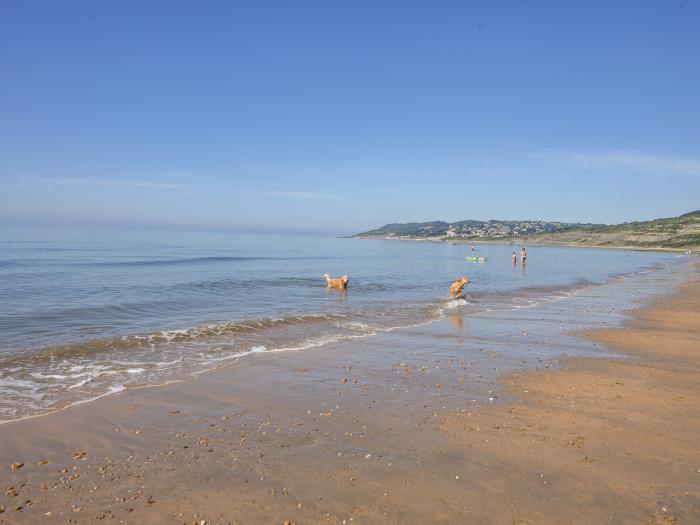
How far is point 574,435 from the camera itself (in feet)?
21.8

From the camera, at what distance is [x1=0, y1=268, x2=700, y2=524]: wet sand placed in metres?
4.76

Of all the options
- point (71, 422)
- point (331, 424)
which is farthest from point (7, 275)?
point (331, 424)

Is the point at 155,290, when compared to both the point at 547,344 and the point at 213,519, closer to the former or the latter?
the point at 547,344

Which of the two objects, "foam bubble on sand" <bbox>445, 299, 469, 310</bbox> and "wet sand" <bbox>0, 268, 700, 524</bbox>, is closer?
"wet sand" <bbox>0, 268, 700, 524</bbox>

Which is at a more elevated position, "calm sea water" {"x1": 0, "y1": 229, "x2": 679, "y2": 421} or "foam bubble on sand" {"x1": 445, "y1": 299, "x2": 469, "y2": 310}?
"calm sea water" {"x1": 0, "y1": 229, "x2": 679, "y2": 421}

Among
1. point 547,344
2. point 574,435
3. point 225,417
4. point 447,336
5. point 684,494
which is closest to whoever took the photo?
point 684,494

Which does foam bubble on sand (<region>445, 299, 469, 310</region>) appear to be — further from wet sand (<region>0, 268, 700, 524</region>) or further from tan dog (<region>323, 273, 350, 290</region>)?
wet sand (<region>0, 268, 700, 524</region>)

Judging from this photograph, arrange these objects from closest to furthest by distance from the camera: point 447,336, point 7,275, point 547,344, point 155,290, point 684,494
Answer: point 684,494
point 547,344
point 447,336
point 155,290
point 7,275

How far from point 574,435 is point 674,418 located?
2.05 m

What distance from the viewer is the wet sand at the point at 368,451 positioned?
15.6 feet

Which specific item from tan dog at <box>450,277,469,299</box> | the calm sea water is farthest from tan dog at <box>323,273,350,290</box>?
tan dog at <box>450,277,469,299</box>

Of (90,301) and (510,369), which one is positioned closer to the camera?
(510,369)

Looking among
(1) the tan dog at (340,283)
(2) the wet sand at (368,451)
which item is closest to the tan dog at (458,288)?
(1) the tan dog at (340,283)

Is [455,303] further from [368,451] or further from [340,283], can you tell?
[368,451]
